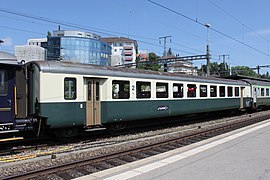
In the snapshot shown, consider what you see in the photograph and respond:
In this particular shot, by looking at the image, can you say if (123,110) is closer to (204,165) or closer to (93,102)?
(93,102)

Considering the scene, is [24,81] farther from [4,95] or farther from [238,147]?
[238,147]

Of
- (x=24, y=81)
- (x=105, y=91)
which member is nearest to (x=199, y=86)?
(x=105, y=91)

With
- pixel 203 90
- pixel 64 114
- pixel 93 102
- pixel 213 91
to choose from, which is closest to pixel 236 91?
pixel 213 91

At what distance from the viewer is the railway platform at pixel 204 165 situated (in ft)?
20.2

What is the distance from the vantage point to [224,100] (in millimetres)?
20891

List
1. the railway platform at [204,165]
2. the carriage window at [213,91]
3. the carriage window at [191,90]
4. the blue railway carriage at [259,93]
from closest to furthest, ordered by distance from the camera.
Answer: the railway platform at [204,165] < the carriage window at [191,90] < the carriage window at [213,91] < the blue railway carriage at [259,93]

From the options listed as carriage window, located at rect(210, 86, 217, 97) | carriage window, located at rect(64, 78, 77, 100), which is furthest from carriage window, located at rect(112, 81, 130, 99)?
carriage window, located at rect(210, 86, 217, 97)

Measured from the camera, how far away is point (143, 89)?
545 inches

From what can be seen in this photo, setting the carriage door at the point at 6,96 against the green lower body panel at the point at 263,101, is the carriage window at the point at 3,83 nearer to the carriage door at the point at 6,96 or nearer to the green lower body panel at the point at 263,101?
the carriage door at the point at 6,96

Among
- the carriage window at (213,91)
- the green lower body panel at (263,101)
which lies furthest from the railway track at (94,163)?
the green lower body panel at (263,101)

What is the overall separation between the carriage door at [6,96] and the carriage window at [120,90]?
4.20 meters

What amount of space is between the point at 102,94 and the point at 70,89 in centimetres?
152

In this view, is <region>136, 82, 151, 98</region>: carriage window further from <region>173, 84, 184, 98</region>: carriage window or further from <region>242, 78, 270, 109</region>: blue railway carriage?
<region>242, 78, 270, 109</region>: blue railway carriage

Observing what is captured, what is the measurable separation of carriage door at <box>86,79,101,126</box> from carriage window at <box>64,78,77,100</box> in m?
0.63
